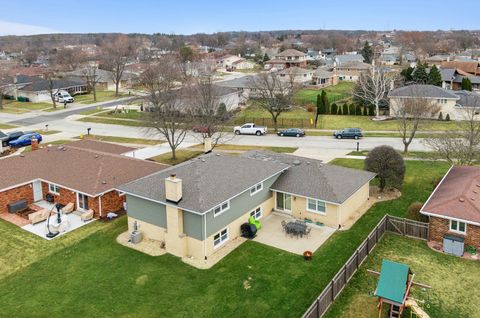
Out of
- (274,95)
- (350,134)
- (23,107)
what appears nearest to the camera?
(350,134)

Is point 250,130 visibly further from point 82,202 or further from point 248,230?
point 248,230

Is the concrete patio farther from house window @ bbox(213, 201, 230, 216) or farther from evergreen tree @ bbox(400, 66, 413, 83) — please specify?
evergreen tree @ bbox(400, 66, 413, 83)

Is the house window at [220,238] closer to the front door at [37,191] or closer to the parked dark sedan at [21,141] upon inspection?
the front door at [37,191]

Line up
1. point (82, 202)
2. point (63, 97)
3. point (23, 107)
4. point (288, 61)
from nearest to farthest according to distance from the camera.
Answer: point (82, 202)
point (23, 107)
point (63, 97)
point (288, 61)

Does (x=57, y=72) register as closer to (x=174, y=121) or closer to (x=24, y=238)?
(x=174, y=121)

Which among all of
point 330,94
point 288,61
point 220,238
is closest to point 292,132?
point 220,238

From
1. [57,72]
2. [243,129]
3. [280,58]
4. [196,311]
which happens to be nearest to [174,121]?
[243,129]

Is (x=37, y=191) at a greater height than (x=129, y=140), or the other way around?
(x=129, y=140)

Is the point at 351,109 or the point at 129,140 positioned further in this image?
the point at 351,109
